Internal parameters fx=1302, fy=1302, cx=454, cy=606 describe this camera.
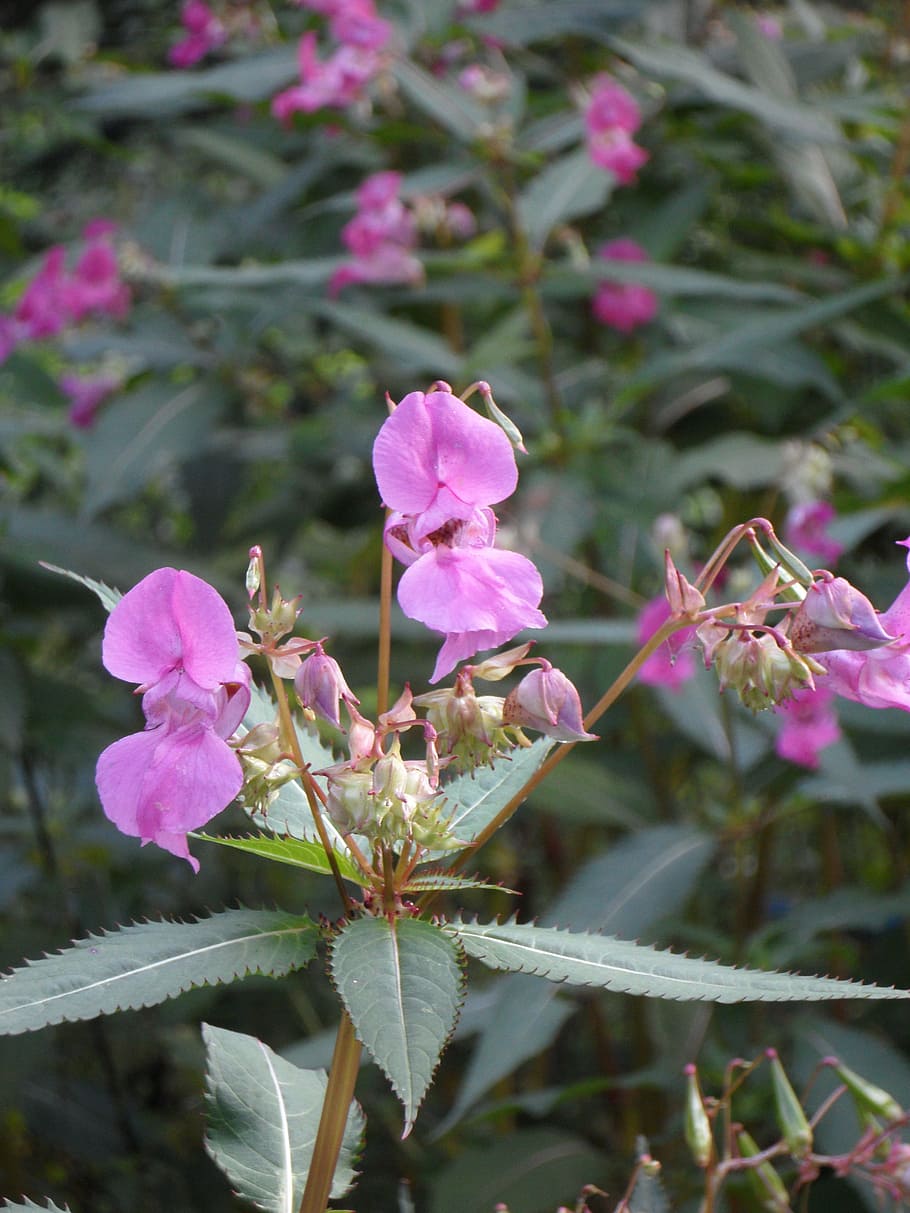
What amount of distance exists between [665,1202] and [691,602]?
391 millimetres

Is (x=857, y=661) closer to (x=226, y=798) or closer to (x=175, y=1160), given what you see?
(x=226, y=798)

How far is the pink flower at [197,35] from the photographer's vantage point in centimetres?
239

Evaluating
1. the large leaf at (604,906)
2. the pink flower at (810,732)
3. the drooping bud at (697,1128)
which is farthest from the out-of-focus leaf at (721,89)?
the drooping bud at (697,1128)

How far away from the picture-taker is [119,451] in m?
1.99

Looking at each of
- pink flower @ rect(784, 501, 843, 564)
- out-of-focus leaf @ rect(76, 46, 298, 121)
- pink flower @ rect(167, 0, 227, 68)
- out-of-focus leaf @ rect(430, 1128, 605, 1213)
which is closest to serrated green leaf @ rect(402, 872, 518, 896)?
pink flower @ rect(784, 501, 843, 564)

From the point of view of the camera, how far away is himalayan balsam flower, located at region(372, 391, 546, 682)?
0.62 m

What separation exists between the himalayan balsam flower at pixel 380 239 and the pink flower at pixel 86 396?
0.54 m

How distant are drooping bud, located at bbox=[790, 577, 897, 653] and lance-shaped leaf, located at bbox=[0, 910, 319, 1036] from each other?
0.95 feet

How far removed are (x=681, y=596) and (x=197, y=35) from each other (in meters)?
2.14

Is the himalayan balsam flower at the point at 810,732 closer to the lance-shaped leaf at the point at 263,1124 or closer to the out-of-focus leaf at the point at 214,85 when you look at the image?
the lance-shaped leaf at the point at 263,1124

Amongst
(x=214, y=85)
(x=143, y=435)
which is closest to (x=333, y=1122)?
(x=143, y=435)

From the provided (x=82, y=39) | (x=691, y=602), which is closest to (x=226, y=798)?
(x=691, y=602)

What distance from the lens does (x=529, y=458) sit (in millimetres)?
1896

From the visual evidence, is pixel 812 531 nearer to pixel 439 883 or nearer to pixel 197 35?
pixel 439 883
